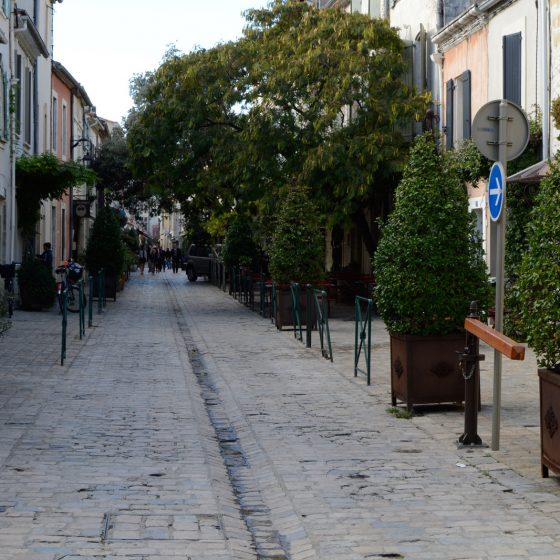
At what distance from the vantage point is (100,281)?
22.0 m

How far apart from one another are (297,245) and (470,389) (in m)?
13.3

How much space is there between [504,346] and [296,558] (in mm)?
2434

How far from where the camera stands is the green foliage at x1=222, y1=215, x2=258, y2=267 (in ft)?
110

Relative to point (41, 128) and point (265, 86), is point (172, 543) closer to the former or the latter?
point (265, 86)

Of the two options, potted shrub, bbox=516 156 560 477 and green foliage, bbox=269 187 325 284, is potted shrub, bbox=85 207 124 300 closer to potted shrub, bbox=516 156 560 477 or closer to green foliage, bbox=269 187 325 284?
green foliage, bbox=269 187 325 284

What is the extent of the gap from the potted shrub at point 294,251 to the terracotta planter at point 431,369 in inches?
432

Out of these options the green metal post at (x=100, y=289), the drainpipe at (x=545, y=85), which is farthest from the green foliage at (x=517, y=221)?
the green metal post at (x=100, y=289)

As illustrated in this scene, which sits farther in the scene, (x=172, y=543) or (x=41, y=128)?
(x=41, y=128)

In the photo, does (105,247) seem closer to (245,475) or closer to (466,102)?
(466,102)

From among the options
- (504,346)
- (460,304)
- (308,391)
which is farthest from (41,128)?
(504,346)

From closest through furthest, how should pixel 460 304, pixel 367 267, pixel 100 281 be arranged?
pixel 460 304, pixel 100 281, pixel 367 267

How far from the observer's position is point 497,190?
26.6ft

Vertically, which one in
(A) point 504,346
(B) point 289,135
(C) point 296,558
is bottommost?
(C) point 296,558

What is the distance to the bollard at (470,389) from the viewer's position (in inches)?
318
